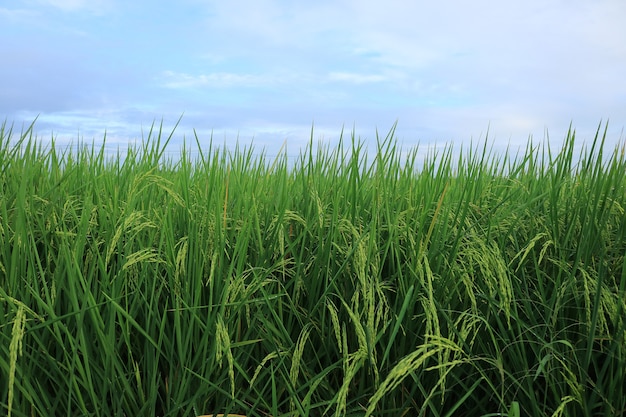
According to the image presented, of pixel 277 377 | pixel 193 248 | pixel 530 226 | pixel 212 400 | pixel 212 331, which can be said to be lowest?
pixel 212 400

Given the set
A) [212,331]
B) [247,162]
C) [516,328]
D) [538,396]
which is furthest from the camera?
[247,162]

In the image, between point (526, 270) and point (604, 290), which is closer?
point (604, 290)

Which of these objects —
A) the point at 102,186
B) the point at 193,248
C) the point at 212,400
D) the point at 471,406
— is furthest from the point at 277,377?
the point at 102,186

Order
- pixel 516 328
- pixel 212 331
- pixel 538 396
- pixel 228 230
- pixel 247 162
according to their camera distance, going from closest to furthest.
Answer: pixel 212 331 < pixel 538 396 < pixel 516 328 < pixel 228 230 < pixel 247 162

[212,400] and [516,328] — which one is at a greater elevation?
[516,328]

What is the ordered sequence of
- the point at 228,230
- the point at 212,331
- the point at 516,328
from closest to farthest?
the point at 212,331 → the point at 516,328 → the point at 228,230

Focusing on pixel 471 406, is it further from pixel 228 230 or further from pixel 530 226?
pixel 228 230

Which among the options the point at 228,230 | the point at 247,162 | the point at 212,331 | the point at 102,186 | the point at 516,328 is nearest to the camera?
the point at 212,331

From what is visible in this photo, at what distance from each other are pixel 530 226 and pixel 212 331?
133cm

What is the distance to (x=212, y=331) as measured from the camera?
163 cm

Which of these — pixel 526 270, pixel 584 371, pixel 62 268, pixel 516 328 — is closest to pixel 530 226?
pixel 526 270

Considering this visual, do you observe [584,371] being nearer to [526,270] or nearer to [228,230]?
[526,270]

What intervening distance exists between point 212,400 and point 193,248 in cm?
50

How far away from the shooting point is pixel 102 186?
2506mm
